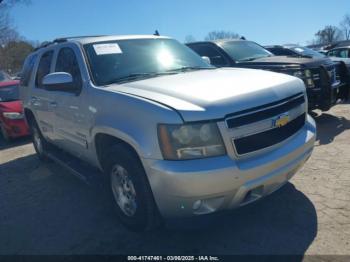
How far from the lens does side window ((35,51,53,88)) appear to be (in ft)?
16.1

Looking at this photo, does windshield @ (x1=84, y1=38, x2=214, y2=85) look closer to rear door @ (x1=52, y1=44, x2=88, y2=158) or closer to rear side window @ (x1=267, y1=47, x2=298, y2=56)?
rear door @ (x1=52, y1=44, x2=88, y2=158)

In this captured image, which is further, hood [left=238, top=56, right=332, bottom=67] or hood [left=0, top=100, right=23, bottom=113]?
hood [left=0, top=100, right=23, bottom=113]

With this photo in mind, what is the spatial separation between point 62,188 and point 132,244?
2.04 meters

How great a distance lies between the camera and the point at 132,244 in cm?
311

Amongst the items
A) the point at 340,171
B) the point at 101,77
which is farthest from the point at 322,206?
the point at 101,77

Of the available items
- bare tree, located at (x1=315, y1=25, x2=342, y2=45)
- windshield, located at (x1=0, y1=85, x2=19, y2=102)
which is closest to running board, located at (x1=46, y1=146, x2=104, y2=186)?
windshield, located at (x1=0, y1=85, x2=19, y2=102)

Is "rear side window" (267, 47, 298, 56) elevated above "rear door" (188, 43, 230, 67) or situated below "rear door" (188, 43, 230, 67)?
below

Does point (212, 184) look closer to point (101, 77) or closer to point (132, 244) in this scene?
point (132, 244)

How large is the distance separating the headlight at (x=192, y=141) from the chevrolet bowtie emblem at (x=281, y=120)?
2.07 feet

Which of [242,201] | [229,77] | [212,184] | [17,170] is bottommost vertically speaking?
[17,170]

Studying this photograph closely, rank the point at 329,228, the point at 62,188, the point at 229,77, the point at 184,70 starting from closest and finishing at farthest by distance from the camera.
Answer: the point at 329,228, the point at 229,77, the point at 184,70, the point at 62,188

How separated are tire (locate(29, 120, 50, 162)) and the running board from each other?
350 mm

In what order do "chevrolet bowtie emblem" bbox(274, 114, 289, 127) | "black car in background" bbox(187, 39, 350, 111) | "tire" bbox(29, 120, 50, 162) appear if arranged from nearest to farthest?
"chevrolet bowtie emblem" bbox(274, 114, 289, 127) → "tire" bbox(29, 120, 50, 162) → "black car in background" bbox(187, 39, 350, 111)

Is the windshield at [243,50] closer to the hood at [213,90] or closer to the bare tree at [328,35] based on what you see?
the hood at [213,90]
